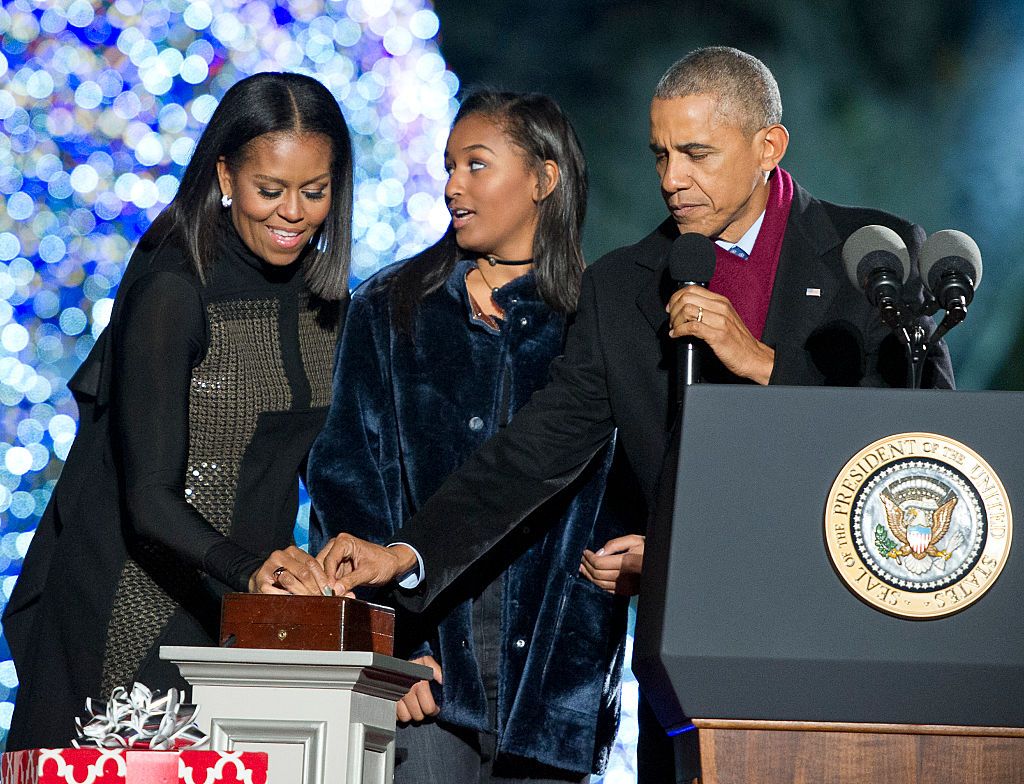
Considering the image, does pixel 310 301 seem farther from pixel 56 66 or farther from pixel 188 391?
pixel 56 66

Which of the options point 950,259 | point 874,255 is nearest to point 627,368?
point 874,255

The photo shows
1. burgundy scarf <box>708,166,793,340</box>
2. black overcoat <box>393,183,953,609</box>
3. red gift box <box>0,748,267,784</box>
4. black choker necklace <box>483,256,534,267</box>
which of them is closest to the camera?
red gift box <box>0,748,267,784</box>

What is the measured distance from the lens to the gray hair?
8.03 ft

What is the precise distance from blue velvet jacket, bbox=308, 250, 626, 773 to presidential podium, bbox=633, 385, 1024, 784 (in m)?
0.93

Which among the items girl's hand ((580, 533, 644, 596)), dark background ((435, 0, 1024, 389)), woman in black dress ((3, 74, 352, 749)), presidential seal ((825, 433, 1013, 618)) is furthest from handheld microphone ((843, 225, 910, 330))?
Answer: dark background ((435, 0, 1024, 389))

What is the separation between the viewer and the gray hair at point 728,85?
2447mm

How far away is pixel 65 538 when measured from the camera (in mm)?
2480

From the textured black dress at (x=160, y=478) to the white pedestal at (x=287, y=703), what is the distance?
50 cm

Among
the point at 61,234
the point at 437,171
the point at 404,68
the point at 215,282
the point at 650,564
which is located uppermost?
the point at 404,68

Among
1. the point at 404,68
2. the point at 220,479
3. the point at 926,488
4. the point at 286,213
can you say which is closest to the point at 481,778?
the point at 220,479

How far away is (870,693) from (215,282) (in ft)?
4.56

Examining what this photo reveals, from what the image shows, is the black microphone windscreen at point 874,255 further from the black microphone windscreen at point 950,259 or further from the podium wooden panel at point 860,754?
the podium wooden panel at point 860,754

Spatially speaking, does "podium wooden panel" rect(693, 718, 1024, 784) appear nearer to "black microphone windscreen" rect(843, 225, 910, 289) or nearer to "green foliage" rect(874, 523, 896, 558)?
"green foliage" rect(874, 523, 896, 558)

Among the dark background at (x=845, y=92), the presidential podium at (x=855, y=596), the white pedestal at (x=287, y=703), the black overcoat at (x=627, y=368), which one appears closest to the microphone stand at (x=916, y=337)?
the presidential podium at (x=855, y=596)
